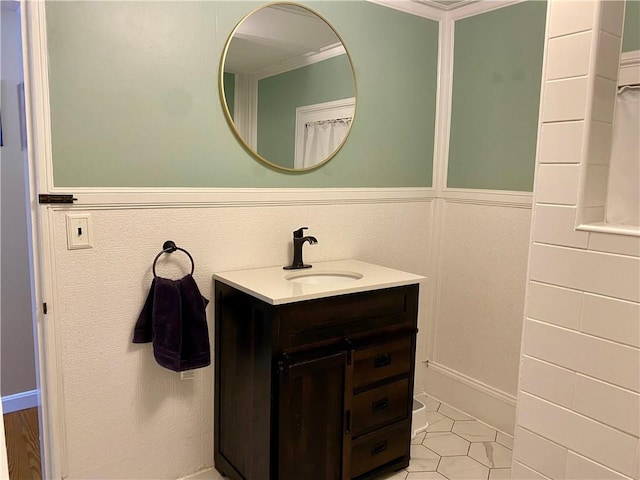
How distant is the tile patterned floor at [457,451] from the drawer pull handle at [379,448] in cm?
17

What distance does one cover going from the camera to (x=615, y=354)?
3.94ft

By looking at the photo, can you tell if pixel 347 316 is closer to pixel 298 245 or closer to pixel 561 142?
pixel 298 245

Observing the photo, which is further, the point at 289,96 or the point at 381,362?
the point at 289,96

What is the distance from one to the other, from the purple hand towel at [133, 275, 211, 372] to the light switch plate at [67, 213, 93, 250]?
30 cm

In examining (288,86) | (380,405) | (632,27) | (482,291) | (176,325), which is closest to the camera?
(176,325)

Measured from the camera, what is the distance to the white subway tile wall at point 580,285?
1.19 metres

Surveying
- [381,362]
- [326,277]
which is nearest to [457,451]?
[381,362]

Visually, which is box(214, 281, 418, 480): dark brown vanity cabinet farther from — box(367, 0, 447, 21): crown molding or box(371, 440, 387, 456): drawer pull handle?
box(367, 0, 447, 21): crown molding

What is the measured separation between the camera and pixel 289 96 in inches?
91.7

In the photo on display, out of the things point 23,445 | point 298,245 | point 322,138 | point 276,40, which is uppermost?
point 276,40

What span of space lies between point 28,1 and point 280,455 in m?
1.81

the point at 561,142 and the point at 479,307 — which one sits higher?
the point at 561,142

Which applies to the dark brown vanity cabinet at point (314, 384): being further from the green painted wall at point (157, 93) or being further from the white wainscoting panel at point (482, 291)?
the white wainscoting panel at point (482, 291)

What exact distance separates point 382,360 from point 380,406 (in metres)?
A: 0.21
